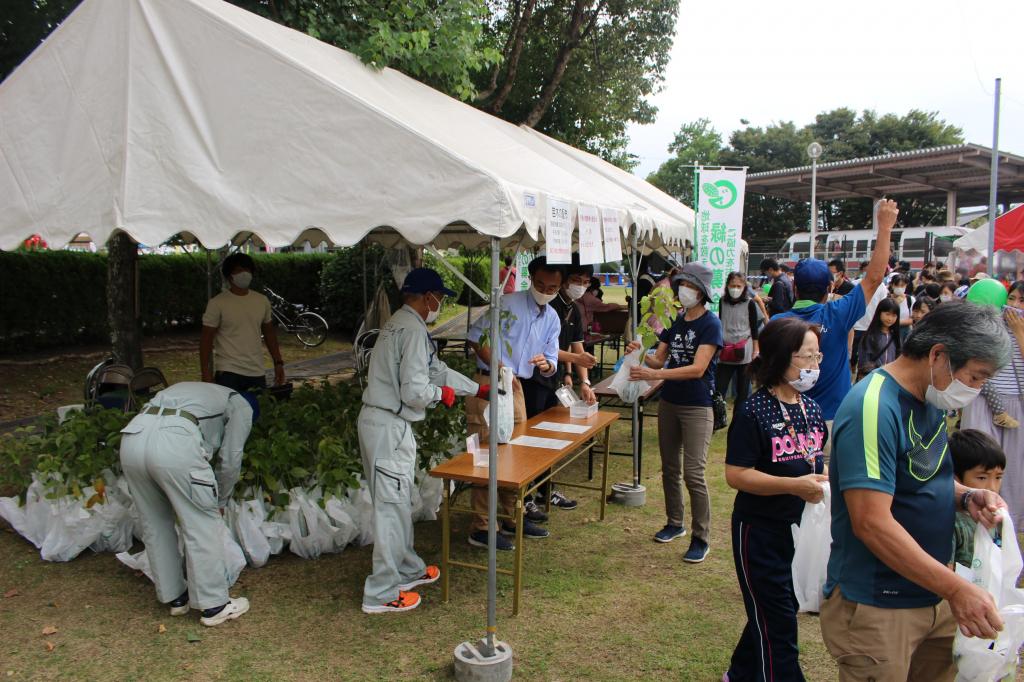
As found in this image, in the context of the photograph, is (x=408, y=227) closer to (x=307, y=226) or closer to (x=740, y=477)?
(x=307, y=226)

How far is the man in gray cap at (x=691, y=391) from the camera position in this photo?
166 inches

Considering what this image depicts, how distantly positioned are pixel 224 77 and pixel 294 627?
291cm

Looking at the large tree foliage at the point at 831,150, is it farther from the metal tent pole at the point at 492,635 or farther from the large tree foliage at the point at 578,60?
the metal tent pole at the point at 492,635

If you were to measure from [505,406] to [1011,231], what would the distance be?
1055 centimetres

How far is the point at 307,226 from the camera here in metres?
3.17

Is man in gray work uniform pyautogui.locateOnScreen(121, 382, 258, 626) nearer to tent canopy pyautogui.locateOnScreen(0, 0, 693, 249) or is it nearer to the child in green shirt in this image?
tent canopy pyautogui.locateOnScreen(0, 0, 693, 249)

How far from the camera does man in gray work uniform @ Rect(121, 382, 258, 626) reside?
3338mm

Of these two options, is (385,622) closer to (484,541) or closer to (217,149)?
(484,541)

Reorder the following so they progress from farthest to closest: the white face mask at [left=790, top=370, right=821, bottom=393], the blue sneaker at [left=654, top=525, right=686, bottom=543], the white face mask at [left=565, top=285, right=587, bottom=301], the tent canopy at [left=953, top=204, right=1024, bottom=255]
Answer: the tent canopy at [left=953, top=204, right=1024, bottom=255] < the white face mask at [left=565, top=285, right=587, bottom=301] < the blue sneaker at [left=654, top=525, right=686, bottom=543] < the white face mask at [left=790, top=370, right=821, bottom=393]

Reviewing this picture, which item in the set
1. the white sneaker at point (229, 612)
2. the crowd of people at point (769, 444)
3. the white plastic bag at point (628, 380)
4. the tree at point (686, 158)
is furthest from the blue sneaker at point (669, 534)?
the tree at point (686, 158)

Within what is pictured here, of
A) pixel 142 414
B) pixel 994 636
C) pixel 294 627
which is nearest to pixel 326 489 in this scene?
pixel 294 627

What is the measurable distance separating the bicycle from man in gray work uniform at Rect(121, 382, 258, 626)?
33.6 feet

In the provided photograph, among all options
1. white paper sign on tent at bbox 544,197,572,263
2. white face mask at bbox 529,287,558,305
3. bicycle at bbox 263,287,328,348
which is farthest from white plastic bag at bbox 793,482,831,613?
bicycle at bbox 263,287,328,348

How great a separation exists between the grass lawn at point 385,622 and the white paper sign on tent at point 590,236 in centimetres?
198
